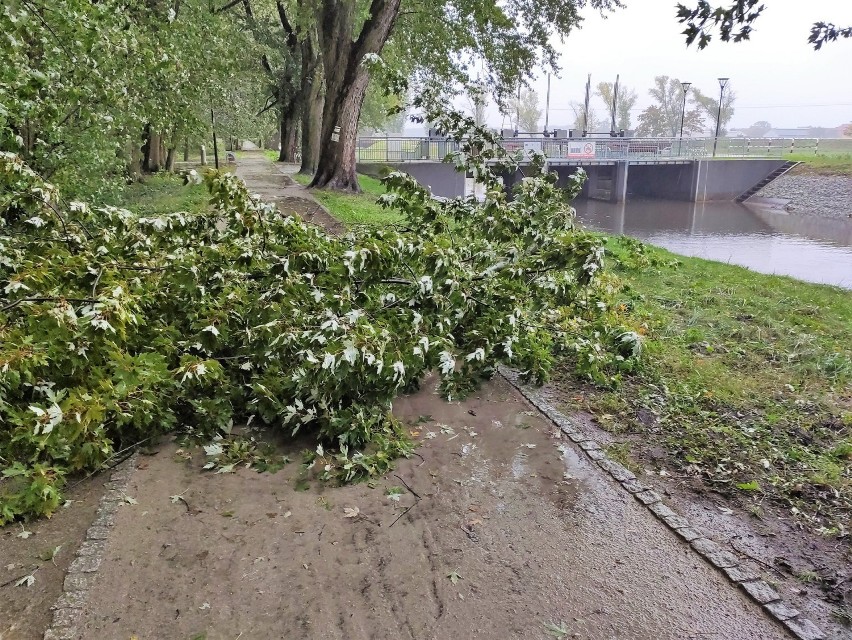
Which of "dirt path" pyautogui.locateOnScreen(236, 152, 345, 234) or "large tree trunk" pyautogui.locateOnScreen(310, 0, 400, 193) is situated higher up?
"large tree trunk" pyautogui.locateOnScreen(310, 0, 400, 193)

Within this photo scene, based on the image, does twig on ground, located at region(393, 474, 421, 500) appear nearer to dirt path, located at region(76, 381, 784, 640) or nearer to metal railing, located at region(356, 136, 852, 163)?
dirt path, located at region(76, 381, 784, 640)

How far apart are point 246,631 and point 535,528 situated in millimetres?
1708

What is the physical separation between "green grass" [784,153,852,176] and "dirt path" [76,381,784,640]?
36464 mm

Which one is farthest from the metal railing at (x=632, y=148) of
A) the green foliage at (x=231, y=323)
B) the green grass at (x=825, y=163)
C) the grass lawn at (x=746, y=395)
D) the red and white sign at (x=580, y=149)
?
the green foliage at (x=231, y=323)

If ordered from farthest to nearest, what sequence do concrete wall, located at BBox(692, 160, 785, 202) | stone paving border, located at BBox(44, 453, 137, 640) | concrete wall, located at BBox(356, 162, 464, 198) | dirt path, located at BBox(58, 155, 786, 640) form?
1. concrete wall, located at BBox(692, 160, 785, 202)
2. concrete wall, located at BBox(356, 162, 464, 198)
3. dirt path, located at BBox(58, 155, 786, 640)
4. stone paving border, located at BBox(44, 453, 137, 640)

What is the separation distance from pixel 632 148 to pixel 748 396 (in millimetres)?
34227

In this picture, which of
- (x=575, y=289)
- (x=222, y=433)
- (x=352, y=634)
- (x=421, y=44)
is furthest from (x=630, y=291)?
(x=421, y=44)

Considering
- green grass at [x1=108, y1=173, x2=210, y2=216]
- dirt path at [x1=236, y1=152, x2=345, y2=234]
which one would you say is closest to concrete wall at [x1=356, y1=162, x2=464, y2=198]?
dirt path at [x1=236, y1=152, x2=345, y2=234]

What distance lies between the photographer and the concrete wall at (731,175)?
124 feet

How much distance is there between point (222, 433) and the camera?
475cm

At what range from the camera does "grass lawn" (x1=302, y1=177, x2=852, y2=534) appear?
4520mm

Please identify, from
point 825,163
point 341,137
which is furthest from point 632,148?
point 341,137

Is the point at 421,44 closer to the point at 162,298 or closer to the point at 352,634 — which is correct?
the point at 162,298

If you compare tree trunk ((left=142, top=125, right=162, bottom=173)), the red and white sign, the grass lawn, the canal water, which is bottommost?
the canal water
